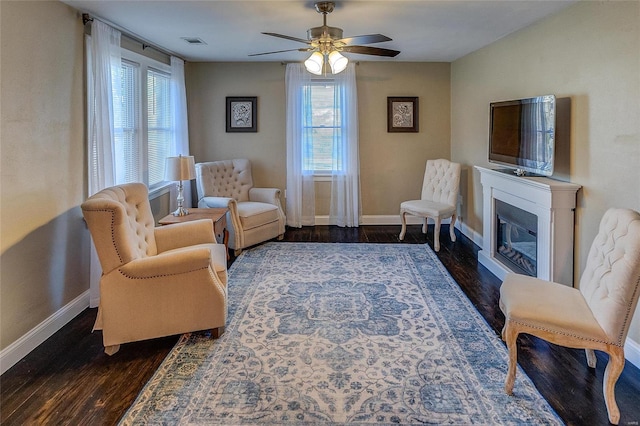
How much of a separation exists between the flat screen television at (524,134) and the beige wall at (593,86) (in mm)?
159

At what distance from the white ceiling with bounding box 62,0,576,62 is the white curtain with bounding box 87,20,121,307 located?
0.26 m

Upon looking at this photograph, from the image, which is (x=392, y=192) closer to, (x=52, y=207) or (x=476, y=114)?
(x=476, y=114)

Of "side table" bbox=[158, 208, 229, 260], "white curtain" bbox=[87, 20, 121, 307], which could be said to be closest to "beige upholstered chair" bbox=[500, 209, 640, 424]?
"side table" bbox=[158, 208, 229, 260]

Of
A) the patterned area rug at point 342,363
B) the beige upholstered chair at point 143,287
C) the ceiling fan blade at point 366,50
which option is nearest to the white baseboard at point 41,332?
the beige upholstered chair at point 143,287

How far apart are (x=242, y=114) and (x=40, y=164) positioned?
12.1 ft

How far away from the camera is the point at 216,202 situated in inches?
208

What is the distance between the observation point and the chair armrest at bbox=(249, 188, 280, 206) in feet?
19.2

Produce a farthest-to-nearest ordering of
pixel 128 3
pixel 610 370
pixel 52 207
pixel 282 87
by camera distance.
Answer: pixel 282 87
pixel 128 3
pixel 52 207
pixel 610 370

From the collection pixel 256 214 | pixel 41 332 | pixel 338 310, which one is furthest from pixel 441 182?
pixel 41 332

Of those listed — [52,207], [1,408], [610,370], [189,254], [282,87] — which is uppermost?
[282,87]

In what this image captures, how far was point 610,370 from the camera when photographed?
2139mm

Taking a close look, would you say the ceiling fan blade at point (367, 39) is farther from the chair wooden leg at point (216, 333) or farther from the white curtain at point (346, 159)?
the white curtain at point (346, 159)

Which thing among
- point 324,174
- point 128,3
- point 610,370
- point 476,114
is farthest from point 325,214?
point 610,370

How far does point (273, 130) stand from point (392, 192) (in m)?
2.01
